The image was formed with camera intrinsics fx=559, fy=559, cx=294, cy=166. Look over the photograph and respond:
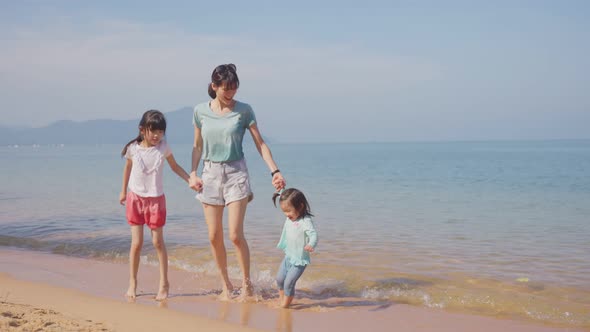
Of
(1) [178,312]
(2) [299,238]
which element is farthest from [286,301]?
(1) [178,312]

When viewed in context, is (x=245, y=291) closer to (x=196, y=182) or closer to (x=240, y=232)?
(x=240, y=232)

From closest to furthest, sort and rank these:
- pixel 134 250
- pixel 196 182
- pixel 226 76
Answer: pixel 226 76 → pixel 196 182 → pixel 134 250

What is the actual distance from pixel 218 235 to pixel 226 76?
143 cm

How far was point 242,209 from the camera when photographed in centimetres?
488

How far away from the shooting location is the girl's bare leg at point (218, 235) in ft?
16.3

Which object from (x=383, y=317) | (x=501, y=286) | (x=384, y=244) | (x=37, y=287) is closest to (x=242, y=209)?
(x=383, y=317)

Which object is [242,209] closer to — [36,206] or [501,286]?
[501,286]

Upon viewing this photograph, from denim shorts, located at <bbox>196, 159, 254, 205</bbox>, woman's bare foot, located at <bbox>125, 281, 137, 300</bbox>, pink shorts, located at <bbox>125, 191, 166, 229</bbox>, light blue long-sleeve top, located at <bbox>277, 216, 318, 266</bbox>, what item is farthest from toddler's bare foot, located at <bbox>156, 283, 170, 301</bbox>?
light blue long-sleeve top, located at <bbox>277, 216, 318, 266</bbox>

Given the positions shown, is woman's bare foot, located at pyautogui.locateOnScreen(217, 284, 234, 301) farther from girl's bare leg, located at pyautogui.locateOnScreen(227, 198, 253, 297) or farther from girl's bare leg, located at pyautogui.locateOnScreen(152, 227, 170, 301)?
girl's bare leg, located at pyautogui.locateOnScreen(152, 227, 170, 301)

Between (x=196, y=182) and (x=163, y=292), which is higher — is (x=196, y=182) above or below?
above

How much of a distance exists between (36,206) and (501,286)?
11668mm

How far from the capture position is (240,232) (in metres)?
4.93

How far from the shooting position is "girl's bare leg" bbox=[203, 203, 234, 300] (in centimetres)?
496

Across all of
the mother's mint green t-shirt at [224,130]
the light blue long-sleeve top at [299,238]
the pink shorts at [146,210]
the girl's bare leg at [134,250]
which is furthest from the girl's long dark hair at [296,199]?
the girl's bare leg at [134,250]
